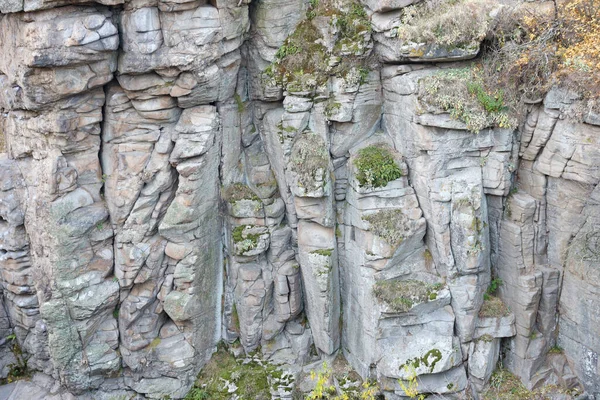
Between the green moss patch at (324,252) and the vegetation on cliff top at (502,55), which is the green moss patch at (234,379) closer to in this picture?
the green moss patch at (324,252)

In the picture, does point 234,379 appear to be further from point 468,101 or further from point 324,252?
point 468,101

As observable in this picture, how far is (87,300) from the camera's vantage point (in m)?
17.7

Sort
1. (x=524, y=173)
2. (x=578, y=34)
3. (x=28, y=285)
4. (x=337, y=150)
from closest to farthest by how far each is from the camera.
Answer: (x=578, y=34) < (x=524, y=173) < (x=337, y=150) < (x=28, y=285)

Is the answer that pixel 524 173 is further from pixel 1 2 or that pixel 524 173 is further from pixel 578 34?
pixel 1 2

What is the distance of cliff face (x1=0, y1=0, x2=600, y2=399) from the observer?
15711 millimetres

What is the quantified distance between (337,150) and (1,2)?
9333 mm

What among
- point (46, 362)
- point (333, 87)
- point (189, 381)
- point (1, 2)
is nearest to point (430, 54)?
point (333, 87)

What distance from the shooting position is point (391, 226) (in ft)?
53.5

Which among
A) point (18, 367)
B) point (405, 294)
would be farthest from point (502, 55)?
point (18, 367)

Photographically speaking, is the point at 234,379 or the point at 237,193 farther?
the point at 234,379

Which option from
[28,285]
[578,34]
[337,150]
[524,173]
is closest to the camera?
[578,34]

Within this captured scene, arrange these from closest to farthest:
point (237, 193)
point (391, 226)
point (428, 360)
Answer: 1. point (391, 226)
2. point (428, 360)
3. point (237, 193)

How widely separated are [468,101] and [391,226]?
3750 millimetres

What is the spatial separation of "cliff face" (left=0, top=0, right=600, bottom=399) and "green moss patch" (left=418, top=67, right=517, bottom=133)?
0.89 ft
